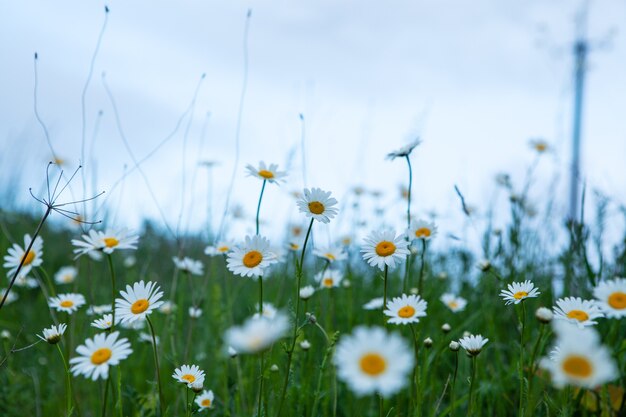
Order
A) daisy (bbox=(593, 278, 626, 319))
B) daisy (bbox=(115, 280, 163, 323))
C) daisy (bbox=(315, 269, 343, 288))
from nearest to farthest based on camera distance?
daisy (bbox=(593, 278, 626, 319)) < daisy (bbox=(115, 280, 163, 323)) < daisy (bbox=(315, 269, 343, 288))

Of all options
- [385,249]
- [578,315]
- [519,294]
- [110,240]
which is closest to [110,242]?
[110,240]

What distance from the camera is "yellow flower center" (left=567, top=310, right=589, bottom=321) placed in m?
1.05

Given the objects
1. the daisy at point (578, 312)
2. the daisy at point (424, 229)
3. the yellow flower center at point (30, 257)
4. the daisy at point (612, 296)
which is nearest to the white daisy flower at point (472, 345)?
the daisy at point (578, 312)

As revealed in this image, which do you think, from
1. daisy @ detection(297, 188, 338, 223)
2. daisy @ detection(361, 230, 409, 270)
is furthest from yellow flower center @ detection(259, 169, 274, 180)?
daisy @ detection(361, 230, 409, 270)

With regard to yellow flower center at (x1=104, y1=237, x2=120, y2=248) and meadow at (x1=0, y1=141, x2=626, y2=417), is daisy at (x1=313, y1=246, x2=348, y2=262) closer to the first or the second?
meadow at (x1=0, y1=141, x2=626, y2=417)

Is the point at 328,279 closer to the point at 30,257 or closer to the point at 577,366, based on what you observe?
the point at 30,257

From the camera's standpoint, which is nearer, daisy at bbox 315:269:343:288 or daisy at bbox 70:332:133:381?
daisy at bbox 70:332:133:381

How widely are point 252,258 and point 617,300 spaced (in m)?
0.71

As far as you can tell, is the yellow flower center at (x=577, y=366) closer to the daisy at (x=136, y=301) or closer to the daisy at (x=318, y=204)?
the daisy at (x=318, y=204)

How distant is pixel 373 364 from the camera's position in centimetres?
69

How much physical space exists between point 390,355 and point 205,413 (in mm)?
1035

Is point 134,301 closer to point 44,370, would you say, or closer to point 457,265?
point 44,370

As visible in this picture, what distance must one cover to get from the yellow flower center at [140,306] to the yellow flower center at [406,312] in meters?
0.53

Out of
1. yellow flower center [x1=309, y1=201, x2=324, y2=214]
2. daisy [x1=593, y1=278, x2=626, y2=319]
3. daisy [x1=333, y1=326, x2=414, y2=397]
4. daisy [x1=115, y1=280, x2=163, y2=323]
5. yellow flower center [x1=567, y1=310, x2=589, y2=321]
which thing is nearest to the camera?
daisy [x1=333, y1=326, x2=414, y2=397]
